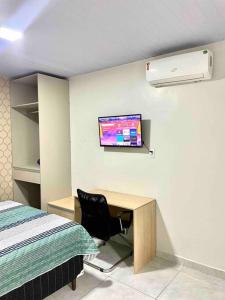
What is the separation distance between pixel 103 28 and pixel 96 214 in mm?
1933

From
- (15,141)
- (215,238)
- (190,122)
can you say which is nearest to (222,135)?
(190,122)

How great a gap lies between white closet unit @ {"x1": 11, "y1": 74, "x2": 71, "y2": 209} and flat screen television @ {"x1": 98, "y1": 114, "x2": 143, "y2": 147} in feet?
2.51

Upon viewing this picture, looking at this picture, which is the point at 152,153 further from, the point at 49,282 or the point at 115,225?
the point at 49,282

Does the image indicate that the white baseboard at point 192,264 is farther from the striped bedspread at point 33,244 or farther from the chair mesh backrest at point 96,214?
the striped bedspread at point 33,244

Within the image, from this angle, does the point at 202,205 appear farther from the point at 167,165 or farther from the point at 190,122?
the point at 190,122

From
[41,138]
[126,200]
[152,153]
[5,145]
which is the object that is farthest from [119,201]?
[5,145]

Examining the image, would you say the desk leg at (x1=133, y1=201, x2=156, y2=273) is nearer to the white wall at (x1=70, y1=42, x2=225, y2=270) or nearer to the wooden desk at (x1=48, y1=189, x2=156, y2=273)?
the wooden desk at (x1=48, y1=189, x2=156, y2=273)

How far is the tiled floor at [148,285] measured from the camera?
7.36 feet

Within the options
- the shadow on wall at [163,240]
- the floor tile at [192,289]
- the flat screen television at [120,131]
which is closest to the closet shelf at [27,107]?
the flat screen television at [120,131]

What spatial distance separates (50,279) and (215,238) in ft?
5.62

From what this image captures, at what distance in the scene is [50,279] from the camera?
204 cm

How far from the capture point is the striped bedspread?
1.78 meters

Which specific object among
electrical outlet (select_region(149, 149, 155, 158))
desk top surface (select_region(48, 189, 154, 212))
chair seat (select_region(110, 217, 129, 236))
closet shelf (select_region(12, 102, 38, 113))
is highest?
closet shelf (select_region(12, 102, 38, 113))


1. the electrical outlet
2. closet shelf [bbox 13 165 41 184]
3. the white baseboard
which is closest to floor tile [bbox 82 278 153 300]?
the white baseboard
